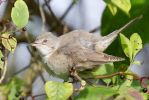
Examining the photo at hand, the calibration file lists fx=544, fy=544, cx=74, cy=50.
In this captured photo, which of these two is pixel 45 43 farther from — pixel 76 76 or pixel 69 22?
pixel 69 22

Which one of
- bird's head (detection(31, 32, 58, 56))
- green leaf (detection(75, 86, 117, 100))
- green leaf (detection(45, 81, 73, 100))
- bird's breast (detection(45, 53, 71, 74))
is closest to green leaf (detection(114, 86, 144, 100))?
green leaf (detection(75, 86, 117, 100))

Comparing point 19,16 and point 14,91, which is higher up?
point 19,16

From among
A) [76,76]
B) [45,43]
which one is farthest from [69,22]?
[76,76]

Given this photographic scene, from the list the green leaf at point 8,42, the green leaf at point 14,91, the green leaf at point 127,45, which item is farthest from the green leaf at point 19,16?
the green leaf at point 14,91

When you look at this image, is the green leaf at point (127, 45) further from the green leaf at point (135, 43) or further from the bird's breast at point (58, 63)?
the bird's breast at point (58, 63)

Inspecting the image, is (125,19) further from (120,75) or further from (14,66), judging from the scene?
(14,66)

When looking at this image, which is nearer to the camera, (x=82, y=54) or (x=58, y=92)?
(x=58, y=92)
